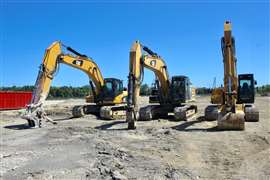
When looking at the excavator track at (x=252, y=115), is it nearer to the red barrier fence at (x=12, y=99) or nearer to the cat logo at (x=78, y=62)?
the cat logo at (x=78, y=62)

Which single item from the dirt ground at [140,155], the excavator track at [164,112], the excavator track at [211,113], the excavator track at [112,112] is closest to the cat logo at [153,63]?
the excavator track at [164,112]

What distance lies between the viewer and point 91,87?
73.3ft

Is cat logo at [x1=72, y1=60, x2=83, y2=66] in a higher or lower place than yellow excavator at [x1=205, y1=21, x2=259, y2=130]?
higher

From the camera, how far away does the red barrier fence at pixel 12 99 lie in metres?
30.5

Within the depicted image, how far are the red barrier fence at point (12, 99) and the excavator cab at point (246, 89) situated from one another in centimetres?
1901

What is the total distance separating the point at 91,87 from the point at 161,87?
4530 mm

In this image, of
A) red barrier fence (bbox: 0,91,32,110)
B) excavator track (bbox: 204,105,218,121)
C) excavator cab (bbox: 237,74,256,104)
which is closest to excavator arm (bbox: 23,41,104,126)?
excavator track (bbox: 204,105,218,121)

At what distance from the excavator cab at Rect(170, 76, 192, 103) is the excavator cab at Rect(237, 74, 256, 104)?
9.48ft

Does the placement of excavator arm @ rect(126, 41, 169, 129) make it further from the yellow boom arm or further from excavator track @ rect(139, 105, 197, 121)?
the yellow boom arm

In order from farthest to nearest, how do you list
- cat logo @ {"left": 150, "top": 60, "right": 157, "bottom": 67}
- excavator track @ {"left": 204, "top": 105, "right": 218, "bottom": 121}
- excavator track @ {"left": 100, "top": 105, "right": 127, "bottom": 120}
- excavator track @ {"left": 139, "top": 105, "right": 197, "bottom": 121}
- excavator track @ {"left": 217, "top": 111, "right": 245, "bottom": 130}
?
1. excavator track @ {"left": 100, "top": 105, "right": 127, "bottom": 120}
2. excavator track @ {"left": 139, "top": 105, "right": 197, "bottom": 121}
3. cat logo @ {"left": 150, "top": 60, "right": 157, "bottom": 67}
4. excavator track @ {"left": 204, "top": 105, "right": 218, "bottom": 121}
5. excavator track @ {"left": 217, "top": 111, "right": 245, "bottom": 130}

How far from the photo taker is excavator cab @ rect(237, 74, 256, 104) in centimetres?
1848

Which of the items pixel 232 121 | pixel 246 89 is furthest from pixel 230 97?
pixel 246 89

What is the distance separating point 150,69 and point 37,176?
11.7 meters


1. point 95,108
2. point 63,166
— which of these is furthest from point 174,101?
point 63,166
